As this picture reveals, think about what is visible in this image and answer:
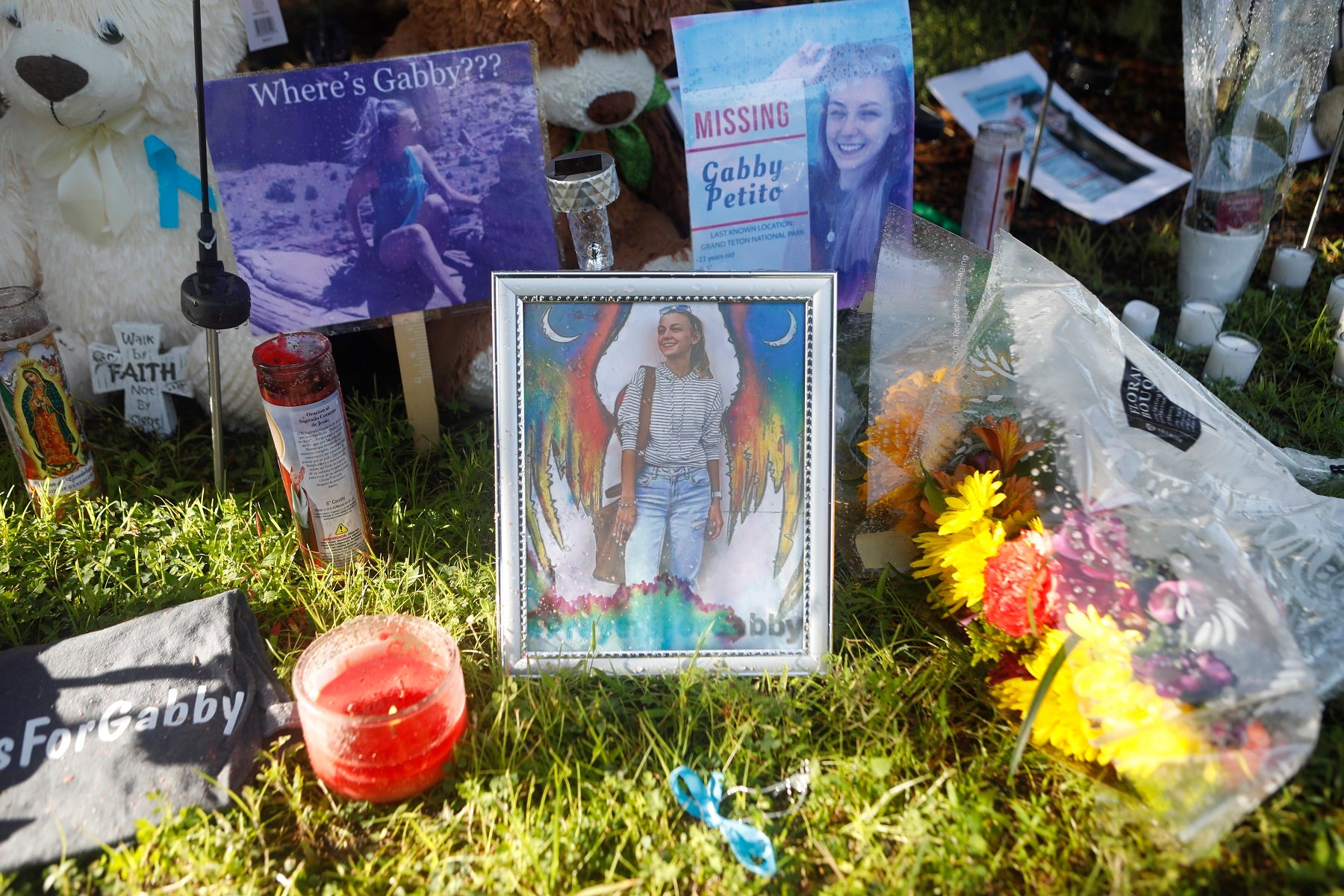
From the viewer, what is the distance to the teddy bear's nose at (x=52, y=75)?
1283mm

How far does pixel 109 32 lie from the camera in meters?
1.32

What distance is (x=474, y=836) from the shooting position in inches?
38.2

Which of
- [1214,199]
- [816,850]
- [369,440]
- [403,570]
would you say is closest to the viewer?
[816,850]

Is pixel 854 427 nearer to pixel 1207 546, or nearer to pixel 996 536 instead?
pixel 996 536

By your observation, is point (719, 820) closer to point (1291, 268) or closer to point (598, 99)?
point (598, 99)

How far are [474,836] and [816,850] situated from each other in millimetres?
341

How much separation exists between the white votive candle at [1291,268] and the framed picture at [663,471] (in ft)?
4.18

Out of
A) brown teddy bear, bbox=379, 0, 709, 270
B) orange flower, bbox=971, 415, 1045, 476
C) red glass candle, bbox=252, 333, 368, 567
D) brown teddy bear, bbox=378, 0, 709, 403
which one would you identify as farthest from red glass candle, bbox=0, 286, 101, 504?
orange flower, bbox=971, 415, 1045, 476

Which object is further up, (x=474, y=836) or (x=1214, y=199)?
(x=1214, y=199)

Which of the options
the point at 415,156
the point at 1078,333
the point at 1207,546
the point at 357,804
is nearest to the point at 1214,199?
the point at 1078,333

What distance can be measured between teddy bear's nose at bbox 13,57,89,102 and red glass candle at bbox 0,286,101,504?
Answer: 0.27 metres

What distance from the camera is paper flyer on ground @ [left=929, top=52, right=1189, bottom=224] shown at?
2135 mm

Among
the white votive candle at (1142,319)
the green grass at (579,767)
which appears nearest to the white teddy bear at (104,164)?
the green grass at (579,767)

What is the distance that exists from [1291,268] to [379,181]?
65.4 inches
